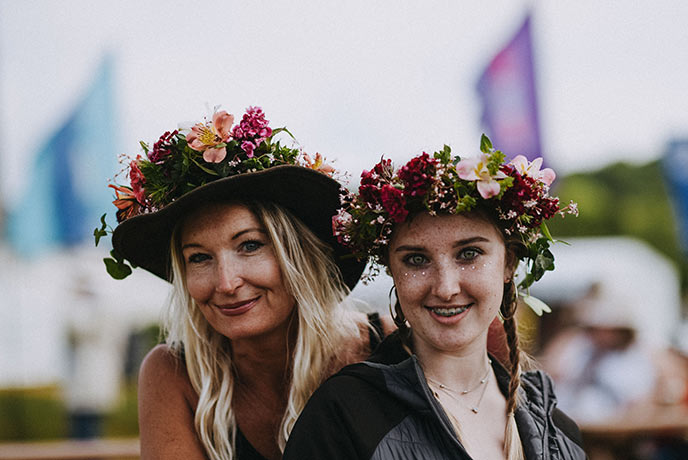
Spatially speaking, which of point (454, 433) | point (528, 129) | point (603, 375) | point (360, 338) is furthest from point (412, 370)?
point (528, 129)

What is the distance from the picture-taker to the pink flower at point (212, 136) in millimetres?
2721

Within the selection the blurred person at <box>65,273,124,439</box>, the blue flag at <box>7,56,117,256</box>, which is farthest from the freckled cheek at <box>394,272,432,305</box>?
the blue flag at <box>7,56,117,256</box>

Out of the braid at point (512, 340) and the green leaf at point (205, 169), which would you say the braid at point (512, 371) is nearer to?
the braid at point (512, 340)

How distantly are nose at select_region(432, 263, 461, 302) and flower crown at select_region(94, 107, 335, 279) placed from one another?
80cm

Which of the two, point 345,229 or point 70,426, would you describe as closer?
point 345,229

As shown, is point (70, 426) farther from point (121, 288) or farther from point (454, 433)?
point (454, 433)

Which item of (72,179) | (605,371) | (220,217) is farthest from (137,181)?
(72,179)

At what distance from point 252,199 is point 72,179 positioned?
7.31m

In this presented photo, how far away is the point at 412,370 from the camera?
2.32 m

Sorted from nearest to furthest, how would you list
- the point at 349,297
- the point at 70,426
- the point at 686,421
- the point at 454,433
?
the point at 454,433 → the point at 349,297 → the point at 686,421 → the point at 70,426

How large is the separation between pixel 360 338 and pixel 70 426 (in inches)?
266

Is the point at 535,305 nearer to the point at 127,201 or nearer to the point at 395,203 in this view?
the point at 395,203

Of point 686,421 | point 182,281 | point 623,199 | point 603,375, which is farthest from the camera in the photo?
point 623,199

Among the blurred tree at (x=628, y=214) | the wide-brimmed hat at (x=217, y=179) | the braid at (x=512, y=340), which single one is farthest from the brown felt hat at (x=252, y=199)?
the blurred tree at (x=628, y=214)
